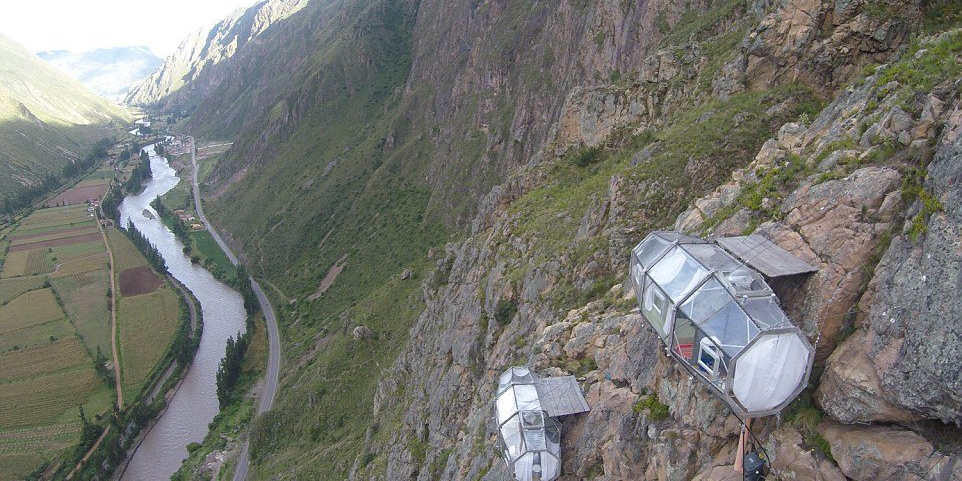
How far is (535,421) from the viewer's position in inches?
568

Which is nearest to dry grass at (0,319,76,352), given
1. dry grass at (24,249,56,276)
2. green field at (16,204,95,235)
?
dry grass at (24,249,56,276)

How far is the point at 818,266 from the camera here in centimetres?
962

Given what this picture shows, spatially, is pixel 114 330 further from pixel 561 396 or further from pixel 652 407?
pixel 652 407

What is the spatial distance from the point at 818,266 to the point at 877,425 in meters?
2.85

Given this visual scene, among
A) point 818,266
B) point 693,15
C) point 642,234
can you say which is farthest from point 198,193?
point 818,266

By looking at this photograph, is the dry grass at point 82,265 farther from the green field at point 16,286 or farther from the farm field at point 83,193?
the farm field at point 83,193

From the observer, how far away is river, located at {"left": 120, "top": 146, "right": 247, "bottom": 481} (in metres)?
63.2

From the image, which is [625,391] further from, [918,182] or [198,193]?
[198,193]

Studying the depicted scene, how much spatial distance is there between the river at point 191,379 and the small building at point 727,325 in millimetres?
68779

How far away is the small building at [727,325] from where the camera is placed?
850 cm

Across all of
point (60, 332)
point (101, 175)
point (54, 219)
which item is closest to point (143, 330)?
point (60, 332)

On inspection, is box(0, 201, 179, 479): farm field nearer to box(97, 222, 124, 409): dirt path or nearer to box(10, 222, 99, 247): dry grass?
box(10, 222, 99, 247): dry grass

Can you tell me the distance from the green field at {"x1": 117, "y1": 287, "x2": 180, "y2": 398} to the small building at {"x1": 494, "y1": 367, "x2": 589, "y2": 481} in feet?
253

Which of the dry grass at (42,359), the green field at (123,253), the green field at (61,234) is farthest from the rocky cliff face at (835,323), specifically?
the green field at (61,234)
